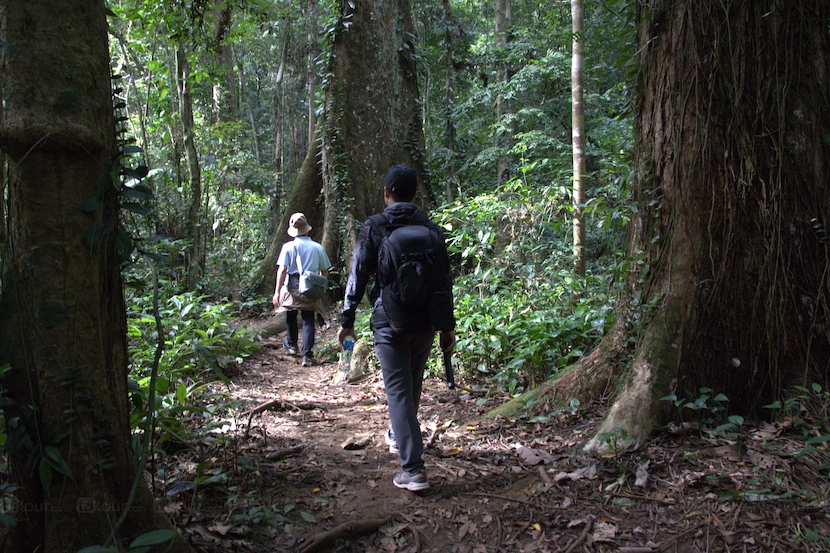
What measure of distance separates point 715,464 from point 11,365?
341 cm

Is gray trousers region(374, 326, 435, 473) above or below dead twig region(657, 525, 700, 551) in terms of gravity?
above

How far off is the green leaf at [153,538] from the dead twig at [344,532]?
2.55 feet

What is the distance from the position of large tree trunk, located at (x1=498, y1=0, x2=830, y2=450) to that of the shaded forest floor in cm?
35

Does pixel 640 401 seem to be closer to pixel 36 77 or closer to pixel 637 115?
pixel 637 115

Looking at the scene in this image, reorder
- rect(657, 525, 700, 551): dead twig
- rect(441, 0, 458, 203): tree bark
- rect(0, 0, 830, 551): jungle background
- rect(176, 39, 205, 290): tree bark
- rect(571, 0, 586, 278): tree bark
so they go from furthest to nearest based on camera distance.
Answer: rect(441, 0, 458, 203): tree bark < rect(176, 39, 205, 290): tree bark < rect(571, 0, 586, 278): tree bark < rect(0, 0, 830, 551): jungle background < rect(657, 525, 700, 551): dead twig

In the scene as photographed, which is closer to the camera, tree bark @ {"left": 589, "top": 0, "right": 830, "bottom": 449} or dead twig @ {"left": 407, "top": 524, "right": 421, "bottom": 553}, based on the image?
dead twig @ {"left": 407, "top": 524, "right": 421, "bottom": 553}

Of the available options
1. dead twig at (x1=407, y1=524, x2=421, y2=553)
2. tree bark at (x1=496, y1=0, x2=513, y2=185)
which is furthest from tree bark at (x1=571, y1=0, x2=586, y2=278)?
dead twig at (x1=407, y1=524, x2=421, y2=553)

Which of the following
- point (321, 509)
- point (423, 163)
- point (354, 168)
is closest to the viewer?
point (321, 509)

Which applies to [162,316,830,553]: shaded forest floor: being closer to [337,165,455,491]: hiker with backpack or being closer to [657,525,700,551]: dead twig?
[657,525,700,551]: dead twig

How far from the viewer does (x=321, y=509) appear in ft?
9.88

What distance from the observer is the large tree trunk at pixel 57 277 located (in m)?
1.89

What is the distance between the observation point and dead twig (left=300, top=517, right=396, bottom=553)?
263 cm

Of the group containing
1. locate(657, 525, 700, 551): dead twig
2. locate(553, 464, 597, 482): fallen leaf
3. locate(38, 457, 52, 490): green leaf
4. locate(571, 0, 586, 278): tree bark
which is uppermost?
locate(571, 0, 586, 278): tree bark

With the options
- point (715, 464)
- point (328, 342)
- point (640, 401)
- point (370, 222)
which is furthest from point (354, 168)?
point (715, 464)
